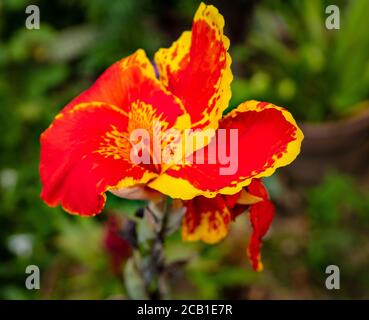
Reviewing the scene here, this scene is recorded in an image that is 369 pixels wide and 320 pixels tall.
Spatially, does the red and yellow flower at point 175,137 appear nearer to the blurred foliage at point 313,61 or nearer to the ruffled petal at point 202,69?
the ruffled petal at point 202,69

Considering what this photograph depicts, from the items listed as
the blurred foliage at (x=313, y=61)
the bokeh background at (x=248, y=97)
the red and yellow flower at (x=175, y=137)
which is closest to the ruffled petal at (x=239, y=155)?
the red and yellow flower at (x=175, y=137)

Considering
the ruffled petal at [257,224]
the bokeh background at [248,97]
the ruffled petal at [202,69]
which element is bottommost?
the ruffled petal at [257,224]

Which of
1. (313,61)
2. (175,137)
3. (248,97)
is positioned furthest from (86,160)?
Answer: (313,61)

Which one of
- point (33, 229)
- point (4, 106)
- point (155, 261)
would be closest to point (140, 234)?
point (155, 261)

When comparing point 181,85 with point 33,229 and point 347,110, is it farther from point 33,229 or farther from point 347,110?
point 347,110

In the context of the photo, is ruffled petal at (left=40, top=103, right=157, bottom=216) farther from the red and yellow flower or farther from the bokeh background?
the bokeh background

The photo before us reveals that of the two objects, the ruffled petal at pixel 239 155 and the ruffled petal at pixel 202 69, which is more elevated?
the ruffled petal at pixel 202 69

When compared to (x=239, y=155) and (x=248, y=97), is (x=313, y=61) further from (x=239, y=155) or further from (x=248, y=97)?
(x=239, y=155)

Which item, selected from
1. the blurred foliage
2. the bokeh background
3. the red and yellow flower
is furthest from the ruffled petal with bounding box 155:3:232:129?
the blurred foliage
